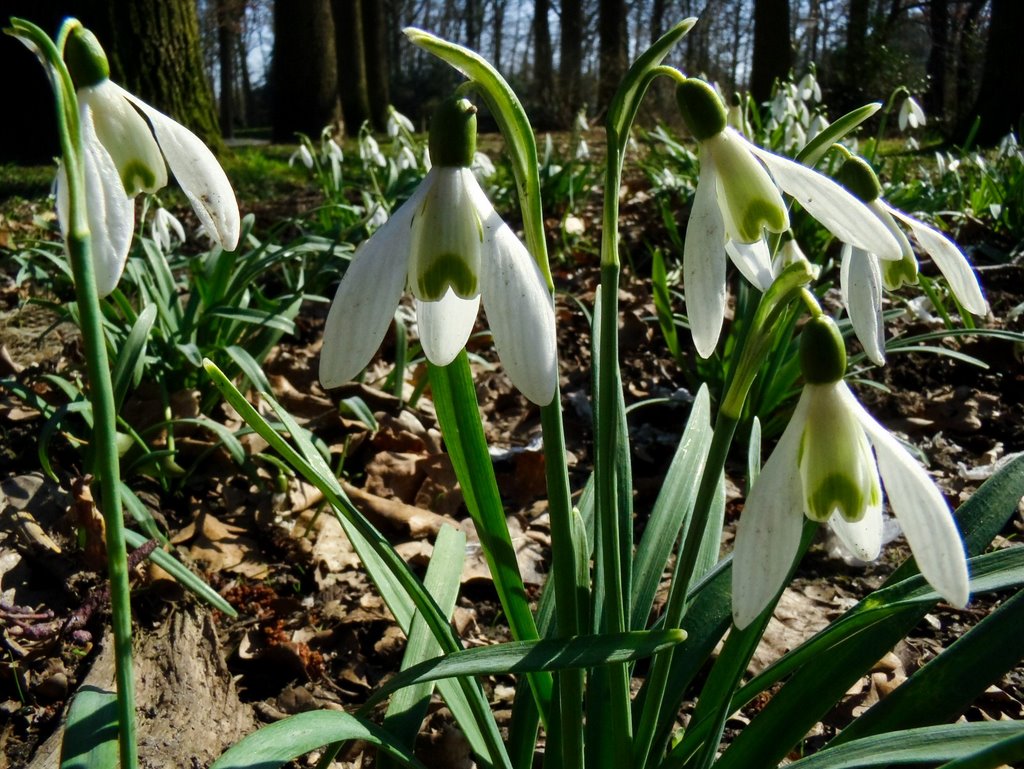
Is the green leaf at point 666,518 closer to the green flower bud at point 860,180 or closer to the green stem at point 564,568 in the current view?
the green stem at point 564,568

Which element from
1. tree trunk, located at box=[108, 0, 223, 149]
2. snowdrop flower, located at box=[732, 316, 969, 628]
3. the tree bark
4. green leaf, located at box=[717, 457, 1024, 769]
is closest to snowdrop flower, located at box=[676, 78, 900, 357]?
snowdrop flower, located at box=[732, 316, 969, 628]

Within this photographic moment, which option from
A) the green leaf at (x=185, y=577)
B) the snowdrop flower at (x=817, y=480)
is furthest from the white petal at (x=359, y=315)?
the green leaf at (x=185, y=577)

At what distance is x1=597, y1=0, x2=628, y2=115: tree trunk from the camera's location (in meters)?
13.9

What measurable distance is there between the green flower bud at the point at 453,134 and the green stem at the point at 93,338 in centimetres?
31

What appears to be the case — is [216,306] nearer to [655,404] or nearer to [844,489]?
[655,404]

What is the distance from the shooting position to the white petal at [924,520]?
0.74 meters

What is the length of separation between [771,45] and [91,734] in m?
11.5

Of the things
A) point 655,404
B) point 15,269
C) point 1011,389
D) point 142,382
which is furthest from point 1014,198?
point 15,269

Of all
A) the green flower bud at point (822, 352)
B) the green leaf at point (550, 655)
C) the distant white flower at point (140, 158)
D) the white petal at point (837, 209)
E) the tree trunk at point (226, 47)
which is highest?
the tree trunk at point (226, 47)

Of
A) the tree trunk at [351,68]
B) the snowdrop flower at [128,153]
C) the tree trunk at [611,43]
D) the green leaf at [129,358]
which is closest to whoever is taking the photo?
the snowdrop flower at [128,153]

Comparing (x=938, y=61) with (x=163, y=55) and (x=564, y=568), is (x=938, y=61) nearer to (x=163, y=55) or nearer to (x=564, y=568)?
(x=163, y=55)

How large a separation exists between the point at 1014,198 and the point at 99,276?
186 inches

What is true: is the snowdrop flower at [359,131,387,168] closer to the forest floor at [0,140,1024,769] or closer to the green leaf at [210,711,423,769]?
the forest floor at [0,140,1024,769]

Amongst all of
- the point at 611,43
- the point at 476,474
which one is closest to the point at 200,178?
the point at 476,474
